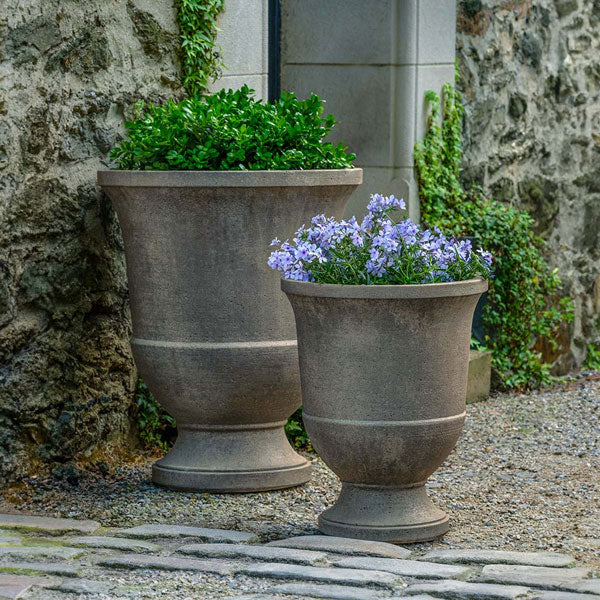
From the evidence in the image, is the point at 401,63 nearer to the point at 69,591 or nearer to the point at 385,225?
the point at 385,225

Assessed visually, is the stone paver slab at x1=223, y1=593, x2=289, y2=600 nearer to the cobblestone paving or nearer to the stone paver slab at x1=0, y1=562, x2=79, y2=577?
the cobblestone paving

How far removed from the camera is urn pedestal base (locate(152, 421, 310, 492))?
482cm

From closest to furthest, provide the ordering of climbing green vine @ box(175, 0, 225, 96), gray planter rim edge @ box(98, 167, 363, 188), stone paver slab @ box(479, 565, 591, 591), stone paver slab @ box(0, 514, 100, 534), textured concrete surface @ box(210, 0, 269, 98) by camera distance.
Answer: stone paver slab @ box(479, 565, 591, 591), stone paver slab @ box(0, 514, 100, 534), gray planter rim edge @ box(98, 167, 363, 188), climbing green vine @ box(175, 0, 225, 96), textured concrete surface @ box(210, 0, 269, 98)

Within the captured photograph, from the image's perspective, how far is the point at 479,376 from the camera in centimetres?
693

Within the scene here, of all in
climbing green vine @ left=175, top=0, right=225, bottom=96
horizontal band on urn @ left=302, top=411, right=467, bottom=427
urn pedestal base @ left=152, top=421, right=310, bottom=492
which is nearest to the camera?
horizontal band on urn @ left=302, top=411, right=467, bottom=427

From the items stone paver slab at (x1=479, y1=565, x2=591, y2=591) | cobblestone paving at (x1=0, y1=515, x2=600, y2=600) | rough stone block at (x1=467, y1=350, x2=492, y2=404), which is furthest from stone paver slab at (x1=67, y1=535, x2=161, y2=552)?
rough stone block at (x1=467, y1=350, x2=492, y2=404)

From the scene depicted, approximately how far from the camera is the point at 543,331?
7.38 meters

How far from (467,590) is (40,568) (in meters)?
1.21

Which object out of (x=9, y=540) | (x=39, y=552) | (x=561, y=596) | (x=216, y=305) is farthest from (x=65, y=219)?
(x=561, y=596)

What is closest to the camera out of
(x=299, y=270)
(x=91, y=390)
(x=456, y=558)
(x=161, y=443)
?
(x=456, y=558)

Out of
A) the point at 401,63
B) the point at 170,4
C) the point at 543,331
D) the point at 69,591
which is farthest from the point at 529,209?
the point at 69,591

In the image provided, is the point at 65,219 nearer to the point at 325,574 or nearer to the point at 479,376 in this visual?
the point at 325,574

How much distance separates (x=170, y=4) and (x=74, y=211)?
996 millimetres

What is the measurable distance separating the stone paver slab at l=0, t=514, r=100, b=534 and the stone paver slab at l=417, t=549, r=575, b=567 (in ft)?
3.64
